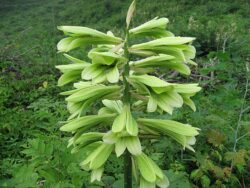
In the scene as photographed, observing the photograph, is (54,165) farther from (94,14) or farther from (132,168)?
(94,14)

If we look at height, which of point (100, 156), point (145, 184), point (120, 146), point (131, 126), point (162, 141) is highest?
point (131, 126)

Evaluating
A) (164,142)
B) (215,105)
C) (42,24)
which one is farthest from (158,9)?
(164,142)

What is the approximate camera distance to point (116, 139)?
2.49 metres

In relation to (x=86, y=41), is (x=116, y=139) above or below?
below

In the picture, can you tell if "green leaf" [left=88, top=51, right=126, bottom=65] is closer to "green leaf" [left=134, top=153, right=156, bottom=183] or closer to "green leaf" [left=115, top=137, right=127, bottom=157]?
"green leaf" [left=115, top=137, right=127, bottom=157]

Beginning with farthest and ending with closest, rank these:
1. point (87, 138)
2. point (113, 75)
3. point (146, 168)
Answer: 1. point (87, 138)
2. point (146, 168)
3. point (113, 75)

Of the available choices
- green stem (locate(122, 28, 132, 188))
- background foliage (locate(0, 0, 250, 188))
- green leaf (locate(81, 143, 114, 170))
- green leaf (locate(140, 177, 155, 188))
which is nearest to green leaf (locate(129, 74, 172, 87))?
green stem (locate(122, 28, 132, 188))

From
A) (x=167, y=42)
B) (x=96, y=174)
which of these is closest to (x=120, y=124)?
(x=96, y=174)

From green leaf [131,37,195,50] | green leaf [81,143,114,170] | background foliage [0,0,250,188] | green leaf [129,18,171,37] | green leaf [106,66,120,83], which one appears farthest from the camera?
background foliage [0,0,250,188]

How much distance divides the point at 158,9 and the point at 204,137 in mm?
18045

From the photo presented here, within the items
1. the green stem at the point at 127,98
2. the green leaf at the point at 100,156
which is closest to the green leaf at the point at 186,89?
the green stem at the point at 127,98

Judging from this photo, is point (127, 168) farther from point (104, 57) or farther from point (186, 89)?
point (104, 57)

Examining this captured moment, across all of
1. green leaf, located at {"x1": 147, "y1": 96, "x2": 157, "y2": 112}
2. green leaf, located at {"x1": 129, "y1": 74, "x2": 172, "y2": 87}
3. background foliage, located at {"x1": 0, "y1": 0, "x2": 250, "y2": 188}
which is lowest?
background foliage, located at {"x1": 0, "y1": 0, "x2": 250, "y2": 188}

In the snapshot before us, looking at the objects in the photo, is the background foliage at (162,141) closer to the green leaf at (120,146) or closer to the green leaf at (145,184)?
the green leaf at (145,184)
